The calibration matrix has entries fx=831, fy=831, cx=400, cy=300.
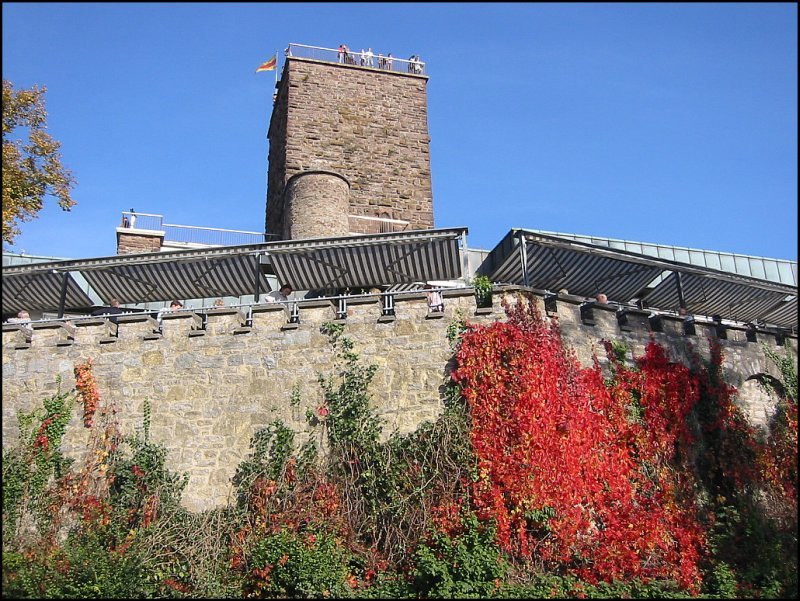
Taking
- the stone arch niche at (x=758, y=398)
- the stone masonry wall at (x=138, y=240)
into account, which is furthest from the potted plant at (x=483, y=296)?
the stone masonry wall at (x=138, y=240)

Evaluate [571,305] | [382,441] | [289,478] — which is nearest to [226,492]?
[289,478]

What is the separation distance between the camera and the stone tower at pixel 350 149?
2136 cm

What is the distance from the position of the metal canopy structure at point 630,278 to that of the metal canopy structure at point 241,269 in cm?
120

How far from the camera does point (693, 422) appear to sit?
13.9m

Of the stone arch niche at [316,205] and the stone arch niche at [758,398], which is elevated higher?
the stone arch niche at [316,205]

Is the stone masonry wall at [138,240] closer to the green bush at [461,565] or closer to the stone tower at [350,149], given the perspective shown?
the stone tower at [350,149]

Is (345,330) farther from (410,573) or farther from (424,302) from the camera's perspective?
(410,573)

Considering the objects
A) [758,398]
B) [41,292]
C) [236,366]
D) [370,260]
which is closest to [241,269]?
[370,260]

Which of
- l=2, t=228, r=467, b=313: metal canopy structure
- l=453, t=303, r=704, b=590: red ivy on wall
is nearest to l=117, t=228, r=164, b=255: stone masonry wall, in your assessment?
l=2, t=228, r=467, b=313: metal canopy structure

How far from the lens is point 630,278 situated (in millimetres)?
16844

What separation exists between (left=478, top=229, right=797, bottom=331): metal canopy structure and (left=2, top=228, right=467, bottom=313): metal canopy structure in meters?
1.20

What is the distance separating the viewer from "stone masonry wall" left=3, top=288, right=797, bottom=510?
13430 millimetres

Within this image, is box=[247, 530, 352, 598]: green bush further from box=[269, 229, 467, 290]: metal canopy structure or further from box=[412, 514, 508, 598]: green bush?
box=[269, 229, 467, 290]: metal canopy structure

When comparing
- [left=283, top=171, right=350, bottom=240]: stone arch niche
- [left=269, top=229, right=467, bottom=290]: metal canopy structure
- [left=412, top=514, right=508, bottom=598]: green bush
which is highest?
[left=283, top=171, right=350, bottom=240]: stone arch niche
